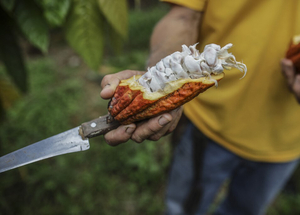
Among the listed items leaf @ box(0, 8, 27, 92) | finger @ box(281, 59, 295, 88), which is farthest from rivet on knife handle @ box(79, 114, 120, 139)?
finger @ box(281, 59, 295, 88)

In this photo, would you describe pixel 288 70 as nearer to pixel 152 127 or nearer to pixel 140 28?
pixel 152 127

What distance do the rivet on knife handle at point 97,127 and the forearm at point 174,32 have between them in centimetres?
30

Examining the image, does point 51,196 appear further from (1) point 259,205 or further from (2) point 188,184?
(1) point 259,205

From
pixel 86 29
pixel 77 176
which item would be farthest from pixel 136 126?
pixel 77 176

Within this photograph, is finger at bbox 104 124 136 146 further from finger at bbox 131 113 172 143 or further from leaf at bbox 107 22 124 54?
leaf at bbox 107 22 124 54

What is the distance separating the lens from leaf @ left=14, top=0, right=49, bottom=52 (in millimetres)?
790

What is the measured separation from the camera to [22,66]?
3.15ft

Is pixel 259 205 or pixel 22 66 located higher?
pixel 22 66

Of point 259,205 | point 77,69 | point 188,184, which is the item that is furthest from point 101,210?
point 77,69

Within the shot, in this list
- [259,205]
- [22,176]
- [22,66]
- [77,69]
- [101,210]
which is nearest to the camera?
[22,66]

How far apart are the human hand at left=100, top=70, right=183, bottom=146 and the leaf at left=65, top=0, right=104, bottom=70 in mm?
132

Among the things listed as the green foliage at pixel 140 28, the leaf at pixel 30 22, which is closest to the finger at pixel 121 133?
the leaf at pixel 30 22

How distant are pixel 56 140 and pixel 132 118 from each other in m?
0.22

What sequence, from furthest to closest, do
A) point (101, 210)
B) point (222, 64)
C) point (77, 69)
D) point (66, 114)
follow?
point (77, 69)
point (66, 114)
point (101, 210)
point (222, 64)
